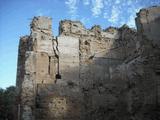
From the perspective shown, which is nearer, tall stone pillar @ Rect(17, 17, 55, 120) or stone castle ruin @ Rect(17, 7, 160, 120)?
stone castle ruin @ Rect(17, 7, 160, 120)

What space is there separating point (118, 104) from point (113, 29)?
18.9 ft

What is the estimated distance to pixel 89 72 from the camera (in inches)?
568

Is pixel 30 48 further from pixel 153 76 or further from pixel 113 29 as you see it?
pixel 153 76

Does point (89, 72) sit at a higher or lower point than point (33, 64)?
lower

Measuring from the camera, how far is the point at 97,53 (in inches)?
593

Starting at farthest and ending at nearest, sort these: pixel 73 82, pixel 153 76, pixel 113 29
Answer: pixel 113 29 → pixel 73 82 → pixel 153 76

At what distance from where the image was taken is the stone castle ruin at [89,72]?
36.5ft

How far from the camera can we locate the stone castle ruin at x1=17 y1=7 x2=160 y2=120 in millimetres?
11117

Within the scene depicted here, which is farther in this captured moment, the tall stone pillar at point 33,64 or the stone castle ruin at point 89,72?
the tall stone pillar at point 33,64

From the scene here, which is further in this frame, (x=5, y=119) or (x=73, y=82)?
(x=5, y=119)

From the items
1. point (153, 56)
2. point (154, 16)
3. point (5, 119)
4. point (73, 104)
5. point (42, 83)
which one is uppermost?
point (154, 16)

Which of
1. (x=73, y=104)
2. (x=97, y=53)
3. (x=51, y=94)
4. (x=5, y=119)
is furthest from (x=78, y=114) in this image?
(x=5, y=119)

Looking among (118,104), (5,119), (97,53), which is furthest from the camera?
(5,119)

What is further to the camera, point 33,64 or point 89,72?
point 89,72
